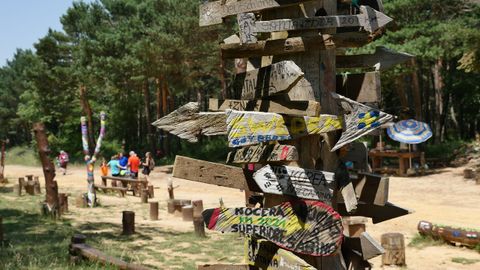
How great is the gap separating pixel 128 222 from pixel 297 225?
8.48m

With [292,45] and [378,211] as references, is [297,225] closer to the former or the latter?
[378,211]

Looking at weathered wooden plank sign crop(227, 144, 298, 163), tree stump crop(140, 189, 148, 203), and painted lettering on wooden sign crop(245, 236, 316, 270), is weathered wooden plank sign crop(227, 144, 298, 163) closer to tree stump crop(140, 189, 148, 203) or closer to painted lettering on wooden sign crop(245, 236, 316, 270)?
painted lettering on wooden sign crop(245, 236, 316, 270)

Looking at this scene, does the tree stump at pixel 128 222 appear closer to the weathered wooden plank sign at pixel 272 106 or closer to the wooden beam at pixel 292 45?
the weathered wooden plank sign at pixel 272 106

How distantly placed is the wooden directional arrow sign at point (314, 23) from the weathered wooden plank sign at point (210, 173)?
88 cm

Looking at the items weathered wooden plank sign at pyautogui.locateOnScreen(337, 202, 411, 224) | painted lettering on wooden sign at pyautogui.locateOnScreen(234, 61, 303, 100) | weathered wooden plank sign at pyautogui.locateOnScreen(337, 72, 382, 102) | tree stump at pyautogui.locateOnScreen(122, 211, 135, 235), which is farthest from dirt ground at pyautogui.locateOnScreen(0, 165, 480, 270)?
weathered wooden plank sign at pyautogui.locateOnScreen(337, 72, 382, 102)

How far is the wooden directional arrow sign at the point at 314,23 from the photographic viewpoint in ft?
10.0

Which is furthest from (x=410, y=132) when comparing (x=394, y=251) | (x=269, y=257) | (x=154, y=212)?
(x=269, y=257)

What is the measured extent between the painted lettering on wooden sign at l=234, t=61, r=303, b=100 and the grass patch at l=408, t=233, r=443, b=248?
8355mm

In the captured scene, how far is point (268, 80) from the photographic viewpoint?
3.20m

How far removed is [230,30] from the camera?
2750 centimetres

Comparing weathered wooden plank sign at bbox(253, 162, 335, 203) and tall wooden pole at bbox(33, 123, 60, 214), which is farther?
tall wooden pole at bbox(33, 123, 60, 214)

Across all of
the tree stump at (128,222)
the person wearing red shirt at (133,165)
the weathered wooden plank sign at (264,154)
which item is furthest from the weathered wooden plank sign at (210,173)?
the person wearing red shirt at (133,165)

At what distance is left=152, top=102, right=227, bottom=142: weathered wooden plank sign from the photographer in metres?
3.37

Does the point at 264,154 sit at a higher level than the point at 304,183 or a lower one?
higher
